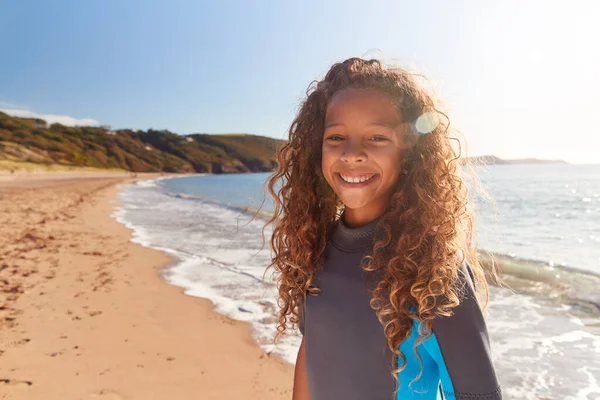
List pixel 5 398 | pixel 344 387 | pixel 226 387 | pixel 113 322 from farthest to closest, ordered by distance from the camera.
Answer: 1. pixel 113 322
2. pixel 226 387
3. pixel 5 398
4. pixel 344 387

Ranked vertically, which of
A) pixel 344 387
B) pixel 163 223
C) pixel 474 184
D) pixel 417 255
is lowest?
pixel 163 223

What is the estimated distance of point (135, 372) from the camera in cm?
350

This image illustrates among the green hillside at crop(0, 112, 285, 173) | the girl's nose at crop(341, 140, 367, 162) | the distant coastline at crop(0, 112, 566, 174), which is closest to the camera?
the girl's nose at crop(341, 140, 367, 162)

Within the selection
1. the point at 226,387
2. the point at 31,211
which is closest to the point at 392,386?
the point at 226,387

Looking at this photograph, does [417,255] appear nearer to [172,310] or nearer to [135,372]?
[135,372]

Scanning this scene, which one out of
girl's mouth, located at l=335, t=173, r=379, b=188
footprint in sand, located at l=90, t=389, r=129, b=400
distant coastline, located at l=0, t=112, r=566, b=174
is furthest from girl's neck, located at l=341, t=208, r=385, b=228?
distant coastline, located at l=0, t=112, r=566, b=174

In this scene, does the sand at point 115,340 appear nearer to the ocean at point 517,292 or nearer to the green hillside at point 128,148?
the ocean at point 517,292

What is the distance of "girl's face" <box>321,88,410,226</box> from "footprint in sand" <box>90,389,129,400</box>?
2.81m

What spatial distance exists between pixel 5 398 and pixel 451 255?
11.4 ft

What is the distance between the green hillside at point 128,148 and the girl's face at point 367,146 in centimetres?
7139

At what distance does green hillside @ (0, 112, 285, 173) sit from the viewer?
243ft

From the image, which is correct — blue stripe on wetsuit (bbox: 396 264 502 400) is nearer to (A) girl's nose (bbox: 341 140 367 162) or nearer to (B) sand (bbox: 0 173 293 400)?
(A) girl's nose (bbox: 341 140 367 162)

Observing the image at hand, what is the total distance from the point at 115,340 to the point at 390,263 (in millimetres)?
3808

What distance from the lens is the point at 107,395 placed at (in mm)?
3137
